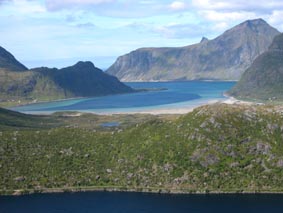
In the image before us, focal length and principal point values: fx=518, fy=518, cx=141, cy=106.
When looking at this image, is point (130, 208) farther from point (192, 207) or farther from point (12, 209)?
point (12, 209)

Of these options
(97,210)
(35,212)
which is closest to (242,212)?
(97,210)

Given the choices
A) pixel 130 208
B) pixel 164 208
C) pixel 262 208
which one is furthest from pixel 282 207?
pixel 130 208

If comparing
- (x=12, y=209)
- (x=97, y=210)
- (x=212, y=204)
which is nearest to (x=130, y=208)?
(x=97, y=210)

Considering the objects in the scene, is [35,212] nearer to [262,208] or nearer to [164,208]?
[164,208]

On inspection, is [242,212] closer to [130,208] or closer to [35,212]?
[130,208]

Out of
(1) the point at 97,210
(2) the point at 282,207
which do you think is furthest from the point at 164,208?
(2) the point at 282,207

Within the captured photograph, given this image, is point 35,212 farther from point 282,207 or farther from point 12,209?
point 282,207
